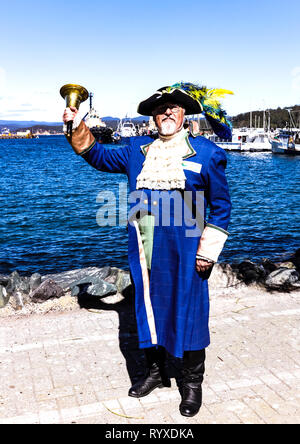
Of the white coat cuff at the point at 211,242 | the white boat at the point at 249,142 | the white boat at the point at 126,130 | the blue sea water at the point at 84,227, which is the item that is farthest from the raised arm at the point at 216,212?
the white boat at the point at 126,130

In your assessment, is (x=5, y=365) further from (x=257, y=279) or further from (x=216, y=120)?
(x=257, y=279)

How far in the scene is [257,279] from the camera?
23.4ft

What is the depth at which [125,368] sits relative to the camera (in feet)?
15.4

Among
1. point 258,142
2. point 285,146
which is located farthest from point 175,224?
point 258,142

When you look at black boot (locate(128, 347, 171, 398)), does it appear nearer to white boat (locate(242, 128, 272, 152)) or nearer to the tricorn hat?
the tricorn hat

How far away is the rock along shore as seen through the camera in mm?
6402

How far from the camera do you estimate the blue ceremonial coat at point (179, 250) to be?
388 centimetres

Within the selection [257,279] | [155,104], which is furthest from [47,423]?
[257,279]

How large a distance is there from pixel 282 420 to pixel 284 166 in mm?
49010

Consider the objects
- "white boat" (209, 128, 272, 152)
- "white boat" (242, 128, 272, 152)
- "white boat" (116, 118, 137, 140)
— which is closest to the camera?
"white boat" (242, 128, 272, 152)

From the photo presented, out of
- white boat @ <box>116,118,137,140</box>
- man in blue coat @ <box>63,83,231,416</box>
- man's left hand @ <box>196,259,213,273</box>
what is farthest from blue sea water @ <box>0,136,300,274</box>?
white boat @ <box>116,118,137,140</box>

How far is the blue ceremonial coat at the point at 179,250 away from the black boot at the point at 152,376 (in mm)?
295

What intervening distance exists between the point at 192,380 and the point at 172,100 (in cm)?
228

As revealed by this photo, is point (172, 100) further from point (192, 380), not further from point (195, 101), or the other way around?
point (192, 380)
